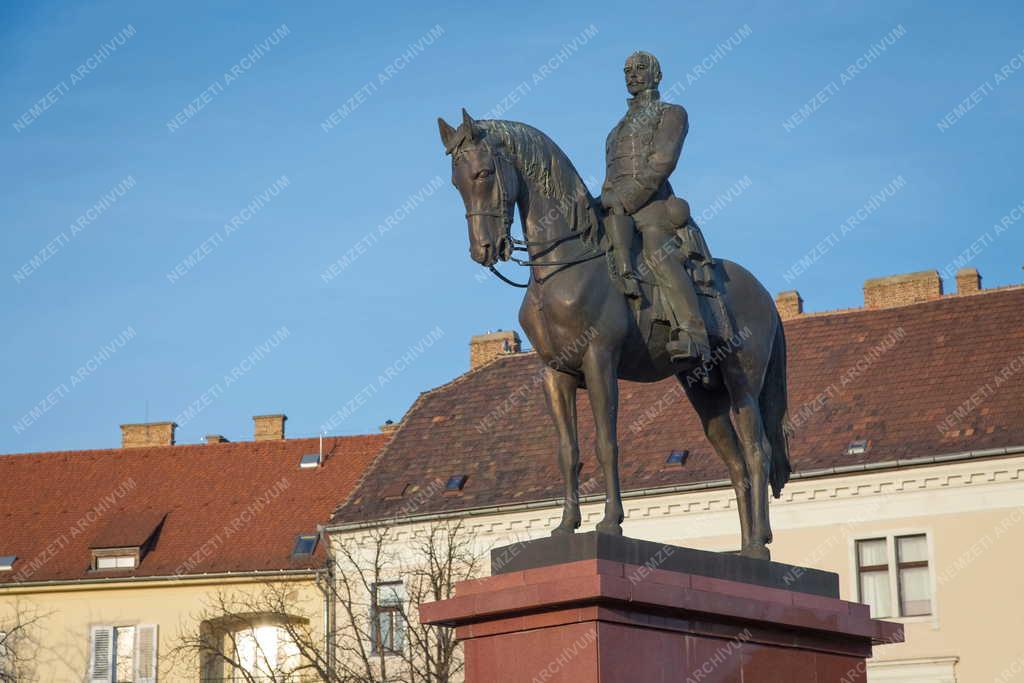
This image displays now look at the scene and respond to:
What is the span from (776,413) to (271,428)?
36064 mm

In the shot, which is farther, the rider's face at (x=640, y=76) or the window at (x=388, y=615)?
the window at (x=388, y=615)

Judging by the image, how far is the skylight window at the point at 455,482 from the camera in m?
39.0

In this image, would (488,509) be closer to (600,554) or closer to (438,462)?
(438,462)

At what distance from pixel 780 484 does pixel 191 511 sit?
30.8 metres

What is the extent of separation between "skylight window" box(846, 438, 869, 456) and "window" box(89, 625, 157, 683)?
53.1ft

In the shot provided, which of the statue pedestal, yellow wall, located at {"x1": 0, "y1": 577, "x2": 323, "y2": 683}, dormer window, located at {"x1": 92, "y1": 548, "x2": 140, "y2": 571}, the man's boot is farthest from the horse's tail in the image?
dormer window, located at {"x1": 92, "y1": 548, "x2": 140, "y2": 571}

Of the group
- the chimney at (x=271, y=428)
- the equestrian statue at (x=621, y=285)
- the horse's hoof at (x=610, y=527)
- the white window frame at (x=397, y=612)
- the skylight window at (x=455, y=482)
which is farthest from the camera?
the chimney at (x=271, y=428)

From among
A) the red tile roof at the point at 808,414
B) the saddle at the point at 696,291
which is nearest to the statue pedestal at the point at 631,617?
the saddle at the point at 696,291

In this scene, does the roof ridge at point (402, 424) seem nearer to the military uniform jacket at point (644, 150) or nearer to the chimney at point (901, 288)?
the chimney at point (901, 288)

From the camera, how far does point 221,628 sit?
4150 cm

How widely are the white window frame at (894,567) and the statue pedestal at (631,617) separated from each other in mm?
21343

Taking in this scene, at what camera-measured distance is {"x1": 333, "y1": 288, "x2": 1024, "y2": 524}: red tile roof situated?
35125mm

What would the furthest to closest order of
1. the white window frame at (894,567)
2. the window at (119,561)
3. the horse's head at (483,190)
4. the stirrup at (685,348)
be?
the window at (119,561), the white window frame at (894,567), the stirrup at (685,348), the horse's head at (483,190)

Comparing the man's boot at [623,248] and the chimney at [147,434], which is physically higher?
the chimney at [147,434]
